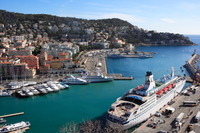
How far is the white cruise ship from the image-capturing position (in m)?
9.38

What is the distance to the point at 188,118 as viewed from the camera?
1005 cm

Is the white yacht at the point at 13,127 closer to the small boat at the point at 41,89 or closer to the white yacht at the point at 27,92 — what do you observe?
the white yacht at the point at 27,92

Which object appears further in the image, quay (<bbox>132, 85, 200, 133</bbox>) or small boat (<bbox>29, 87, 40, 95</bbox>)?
small boat (<bbox>29, 87, 40, 95</bbox>)

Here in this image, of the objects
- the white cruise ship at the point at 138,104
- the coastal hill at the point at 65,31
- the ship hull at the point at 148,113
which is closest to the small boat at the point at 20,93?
the white cruise ship at the point at 138,104

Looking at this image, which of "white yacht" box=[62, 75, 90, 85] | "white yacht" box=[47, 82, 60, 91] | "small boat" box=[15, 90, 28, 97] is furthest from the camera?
"white yacht" box=[62, 75, 90, 85]

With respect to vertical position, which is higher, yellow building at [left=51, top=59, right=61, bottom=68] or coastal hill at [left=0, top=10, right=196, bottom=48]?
coastal hill at [left=0, top=10, right=196, bottom=48]

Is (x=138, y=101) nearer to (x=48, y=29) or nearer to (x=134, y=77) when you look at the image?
(x=134, y=77)

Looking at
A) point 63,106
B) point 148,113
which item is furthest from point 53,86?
point 148,113

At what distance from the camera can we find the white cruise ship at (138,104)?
9375 millimetres

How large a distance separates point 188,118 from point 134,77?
36.0ft

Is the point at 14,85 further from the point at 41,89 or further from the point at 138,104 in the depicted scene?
the point at 138,104

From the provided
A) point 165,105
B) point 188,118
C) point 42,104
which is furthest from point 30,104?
point 188,118

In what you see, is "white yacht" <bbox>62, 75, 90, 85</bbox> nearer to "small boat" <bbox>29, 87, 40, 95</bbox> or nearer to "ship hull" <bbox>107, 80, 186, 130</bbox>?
"small boat" <bbox>29, 87, 40, 95</bbox>

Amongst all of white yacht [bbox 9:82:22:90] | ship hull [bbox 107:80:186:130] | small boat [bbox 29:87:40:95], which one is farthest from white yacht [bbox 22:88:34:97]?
ship hull [bbox 107:80:186:130]
